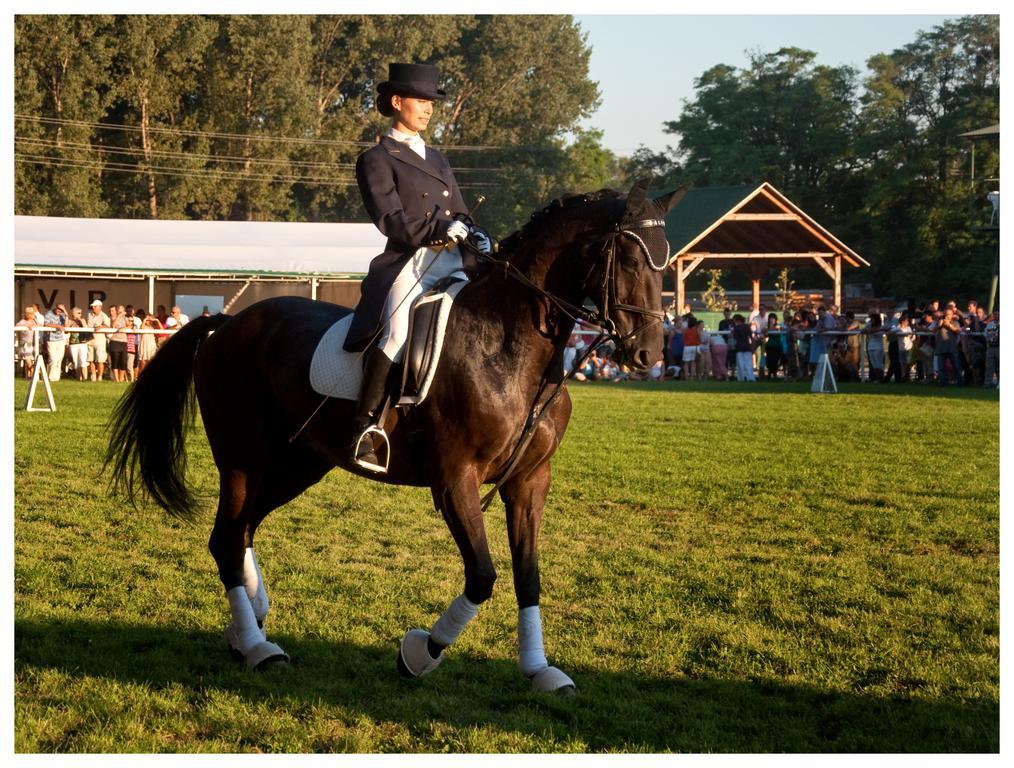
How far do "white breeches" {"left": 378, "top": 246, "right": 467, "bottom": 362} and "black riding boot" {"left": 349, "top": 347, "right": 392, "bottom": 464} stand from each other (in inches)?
2.9

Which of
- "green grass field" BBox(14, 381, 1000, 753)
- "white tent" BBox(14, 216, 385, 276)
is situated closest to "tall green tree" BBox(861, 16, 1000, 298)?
"white tent" BBox(14, 216, 385, 276)

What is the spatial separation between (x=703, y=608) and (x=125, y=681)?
10.7 feet

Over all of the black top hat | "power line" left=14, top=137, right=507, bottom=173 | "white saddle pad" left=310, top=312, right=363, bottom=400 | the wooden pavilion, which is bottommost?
"white saddle pad" left=310, top=312, right=363, bottom=400

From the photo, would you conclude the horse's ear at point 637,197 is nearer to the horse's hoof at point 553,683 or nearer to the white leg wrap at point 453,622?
the white leg wrap at point 453,622

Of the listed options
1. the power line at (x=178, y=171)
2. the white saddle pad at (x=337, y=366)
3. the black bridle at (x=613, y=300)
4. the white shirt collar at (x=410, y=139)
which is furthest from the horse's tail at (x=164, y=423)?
the power line at (x=178, y=171)

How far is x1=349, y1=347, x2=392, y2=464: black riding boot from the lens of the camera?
5859 millimetres

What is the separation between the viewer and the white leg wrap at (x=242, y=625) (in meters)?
6.06

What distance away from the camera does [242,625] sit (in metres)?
6.15

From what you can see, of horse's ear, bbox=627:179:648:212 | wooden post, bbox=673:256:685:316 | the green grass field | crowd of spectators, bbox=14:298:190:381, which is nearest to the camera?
the green grass field

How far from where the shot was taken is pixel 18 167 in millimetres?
53750

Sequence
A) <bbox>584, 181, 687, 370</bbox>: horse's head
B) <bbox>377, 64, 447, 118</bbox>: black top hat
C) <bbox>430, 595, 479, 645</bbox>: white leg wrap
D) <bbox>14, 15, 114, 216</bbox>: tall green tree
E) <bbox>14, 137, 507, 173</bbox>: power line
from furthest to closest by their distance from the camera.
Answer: <bbox>14, 137, 507, 173</bbox>: power line
<bbox>14, 15, 114, 216</bbox>: tall green tree
<bbox>377, 64, 447, 118</bbox>: black top hat
<bbox>430, 595, 479, 645</bbox>: white leg wrap
<bbox>584, 181, 687, 370</bbox>: horse's head

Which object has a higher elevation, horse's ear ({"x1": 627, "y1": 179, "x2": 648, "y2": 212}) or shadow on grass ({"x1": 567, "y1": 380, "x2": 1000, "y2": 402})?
horse's ear ({"x1": 627, "y1": 179, "x2": 648, "y2": 212})

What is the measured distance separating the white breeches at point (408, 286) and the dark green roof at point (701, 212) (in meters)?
34.4

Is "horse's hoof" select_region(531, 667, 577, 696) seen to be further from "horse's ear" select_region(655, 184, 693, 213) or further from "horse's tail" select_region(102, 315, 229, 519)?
"horse's tail" select_region(102, 315, 229, 519)
